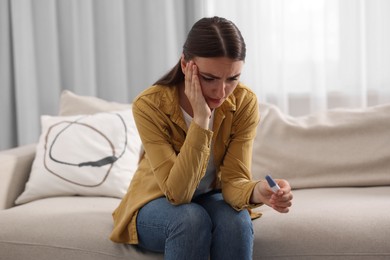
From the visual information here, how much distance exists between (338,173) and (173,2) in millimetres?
1212

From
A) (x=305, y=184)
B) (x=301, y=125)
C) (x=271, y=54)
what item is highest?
(x=271, y=54)

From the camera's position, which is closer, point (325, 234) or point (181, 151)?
point (181, 151)

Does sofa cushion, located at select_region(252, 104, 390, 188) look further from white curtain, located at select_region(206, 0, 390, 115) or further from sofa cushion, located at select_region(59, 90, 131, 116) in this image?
sofa cushion, located at select_region(59, 90, 131, 116)

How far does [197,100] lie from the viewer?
5.55ft

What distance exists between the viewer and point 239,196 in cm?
172

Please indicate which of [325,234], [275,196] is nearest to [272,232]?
[325,234]

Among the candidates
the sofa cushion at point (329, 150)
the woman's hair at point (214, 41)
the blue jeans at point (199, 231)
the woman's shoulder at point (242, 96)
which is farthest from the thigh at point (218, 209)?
the sofa cushion at point (329, 150)

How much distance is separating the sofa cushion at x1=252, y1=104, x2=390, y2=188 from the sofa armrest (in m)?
0.86

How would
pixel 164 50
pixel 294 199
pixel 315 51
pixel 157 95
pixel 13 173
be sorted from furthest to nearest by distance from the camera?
1. pixel 164 50
2. pixel 315 51
3. pixel 13 173
4. pixel 294 199
5. pixel 157 95

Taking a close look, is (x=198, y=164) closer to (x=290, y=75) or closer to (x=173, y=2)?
(x=290, y=75)

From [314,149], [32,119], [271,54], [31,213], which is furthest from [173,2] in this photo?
[31,213]

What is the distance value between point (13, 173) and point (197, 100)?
3.24 ft

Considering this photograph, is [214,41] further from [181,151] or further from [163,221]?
[163,221]

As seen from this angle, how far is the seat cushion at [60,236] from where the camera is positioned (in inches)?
73.5
